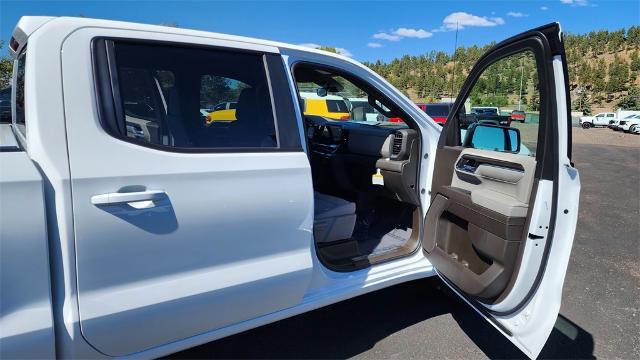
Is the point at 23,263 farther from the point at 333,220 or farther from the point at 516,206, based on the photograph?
the point at 516,206

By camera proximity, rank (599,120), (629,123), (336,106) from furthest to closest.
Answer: (599,120) < (629,123) < (336,106)

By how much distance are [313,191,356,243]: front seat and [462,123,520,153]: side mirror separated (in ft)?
3.02

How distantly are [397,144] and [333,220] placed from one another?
0.69 m

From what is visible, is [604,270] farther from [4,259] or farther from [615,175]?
[615,175]

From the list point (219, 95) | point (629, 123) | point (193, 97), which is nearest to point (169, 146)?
point (193, 97)

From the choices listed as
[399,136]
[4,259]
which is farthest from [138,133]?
[399,136]

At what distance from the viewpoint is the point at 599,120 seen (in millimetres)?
38500

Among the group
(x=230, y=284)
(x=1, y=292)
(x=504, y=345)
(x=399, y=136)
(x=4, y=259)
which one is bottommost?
(x=504, y=345)

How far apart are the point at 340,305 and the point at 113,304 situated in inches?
75.9

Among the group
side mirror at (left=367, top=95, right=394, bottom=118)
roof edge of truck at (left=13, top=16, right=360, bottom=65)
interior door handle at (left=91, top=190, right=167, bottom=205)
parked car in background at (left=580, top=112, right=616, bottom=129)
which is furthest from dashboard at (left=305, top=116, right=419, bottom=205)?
parked car in background at (left=580, top=112, right=616, bottom=129)

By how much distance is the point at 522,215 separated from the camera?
2098mm

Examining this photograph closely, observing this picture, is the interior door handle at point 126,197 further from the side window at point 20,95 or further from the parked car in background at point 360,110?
the parked car in background at point 360,110

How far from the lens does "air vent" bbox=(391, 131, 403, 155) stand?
2854 mm

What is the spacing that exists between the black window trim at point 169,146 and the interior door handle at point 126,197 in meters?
0.21
